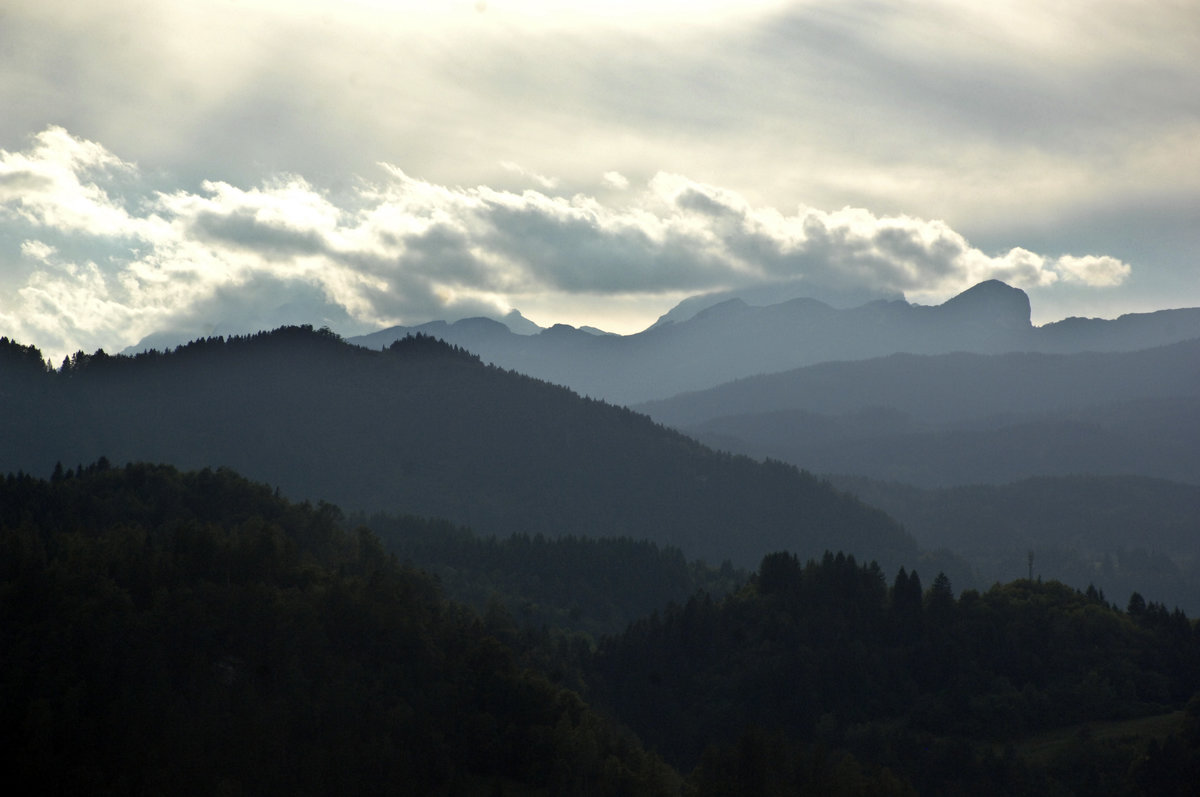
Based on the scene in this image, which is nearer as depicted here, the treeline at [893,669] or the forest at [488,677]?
the forest at [488,677]

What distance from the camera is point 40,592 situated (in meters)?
114

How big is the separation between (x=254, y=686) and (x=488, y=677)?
24.6 metres

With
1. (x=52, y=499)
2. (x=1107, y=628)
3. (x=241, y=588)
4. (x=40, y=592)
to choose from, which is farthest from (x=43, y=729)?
(x=1107, y=628)

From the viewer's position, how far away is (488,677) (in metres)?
125

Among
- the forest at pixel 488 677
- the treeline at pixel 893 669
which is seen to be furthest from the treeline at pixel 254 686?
the treeline at pixel 893 669

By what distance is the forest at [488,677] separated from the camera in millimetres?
104938

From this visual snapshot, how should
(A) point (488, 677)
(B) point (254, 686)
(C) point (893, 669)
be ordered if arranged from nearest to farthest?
(B) point (254, 686) → (A) point (488, 677) → (C) point (893, 669)

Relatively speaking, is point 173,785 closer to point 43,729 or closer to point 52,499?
point 43,729

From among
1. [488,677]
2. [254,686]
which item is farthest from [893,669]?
[254,686]

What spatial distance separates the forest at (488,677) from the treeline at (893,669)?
1.26 feet

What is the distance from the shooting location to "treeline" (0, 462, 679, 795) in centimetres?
9950

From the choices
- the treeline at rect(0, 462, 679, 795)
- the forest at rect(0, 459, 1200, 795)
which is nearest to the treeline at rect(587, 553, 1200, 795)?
the forest at rect(0, 459, 1200, 795)

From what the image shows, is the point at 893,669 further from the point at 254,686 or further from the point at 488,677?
the point at 254,686

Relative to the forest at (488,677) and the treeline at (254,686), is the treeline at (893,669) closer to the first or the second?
the forest at (488,677)
